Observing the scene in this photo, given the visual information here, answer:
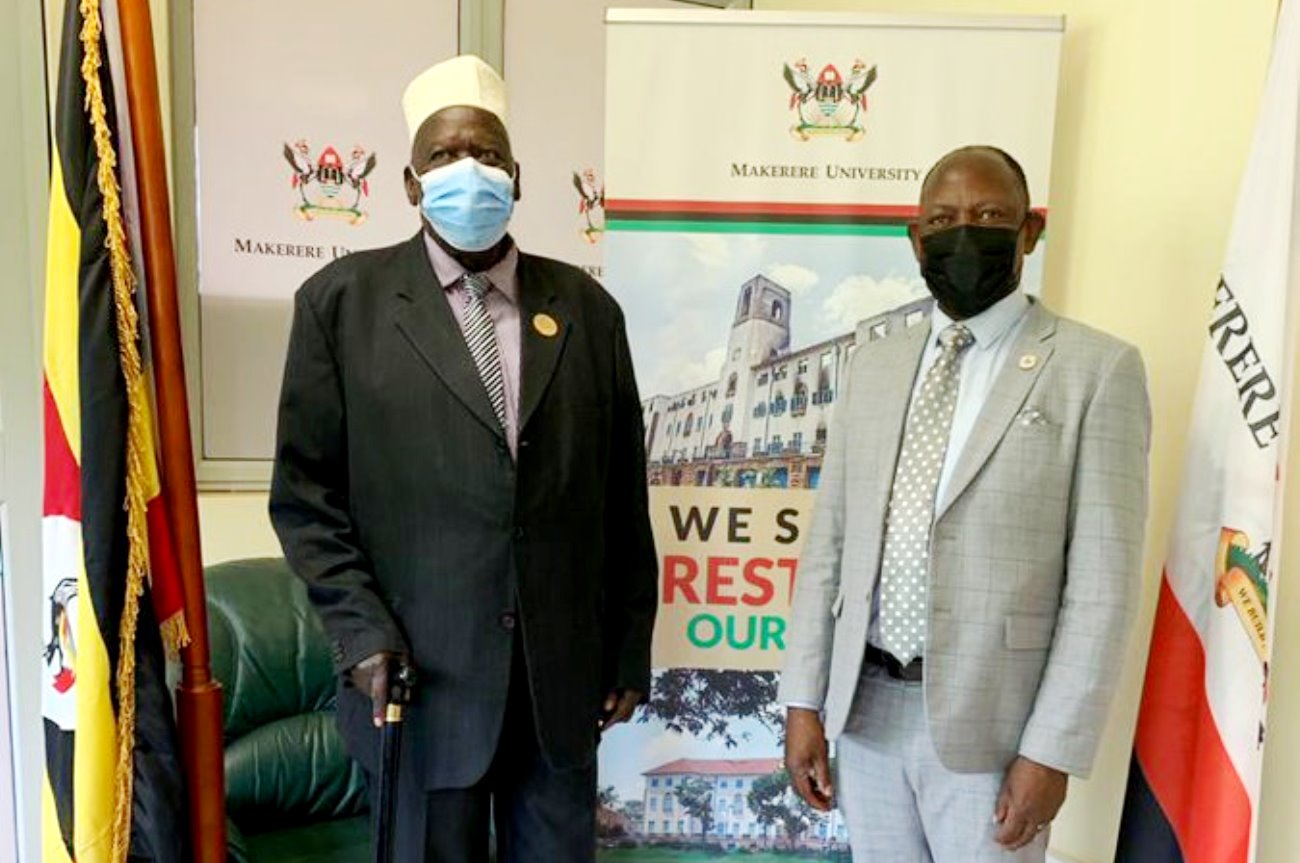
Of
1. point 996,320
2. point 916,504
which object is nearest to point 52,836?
point 916,504

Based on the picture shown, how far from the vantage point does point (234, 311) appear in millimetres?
2605

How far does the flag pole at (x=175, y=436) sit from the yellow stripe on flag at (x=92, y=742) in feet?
0.36

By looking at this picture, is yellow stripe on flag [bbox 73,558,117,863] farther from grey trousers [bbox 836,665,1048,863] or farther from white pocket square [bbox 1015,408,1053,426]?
white pocket square [bbox 1015,408,1053,426]

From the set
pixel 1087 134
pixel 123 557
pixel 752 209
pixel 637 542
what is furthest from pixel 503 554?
pixel 1087 134

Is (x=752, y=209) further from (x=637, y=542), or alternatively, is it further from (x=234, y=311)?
(x=234, y=311)

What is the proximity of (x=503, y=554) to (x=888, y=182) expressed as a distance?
1.26 metres

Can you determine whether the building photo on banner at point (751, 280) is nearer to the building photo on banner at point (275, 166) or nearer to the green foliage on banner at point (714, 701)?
the green foliage on banner at point (714, 701)

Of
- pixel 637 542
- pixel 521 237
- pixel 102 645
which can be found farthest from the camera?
pixel 521 237

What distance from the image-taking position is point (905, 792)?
1.43 m

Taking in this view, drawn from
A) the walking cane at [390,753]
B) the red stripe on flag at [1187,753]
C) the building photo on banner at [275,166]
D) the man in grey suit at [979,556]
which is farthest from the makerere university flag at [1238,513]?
the building photo on banner at [275,166]

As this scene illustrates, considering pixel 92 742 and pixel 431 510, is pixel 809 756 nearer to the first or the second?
pixel 431 510

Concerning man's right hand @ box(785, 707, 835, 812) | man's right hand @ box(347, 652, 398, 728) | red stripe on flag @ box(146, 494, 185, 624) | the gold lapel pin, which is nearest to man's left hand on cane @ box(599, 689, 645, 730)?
man's right hand @ box(785, 707, 835, 812)

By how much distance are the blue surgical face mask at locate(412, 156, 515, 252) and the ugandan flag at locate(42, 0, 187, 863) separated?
505 mm

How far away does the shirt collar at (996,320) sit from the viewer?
4.57 ft
